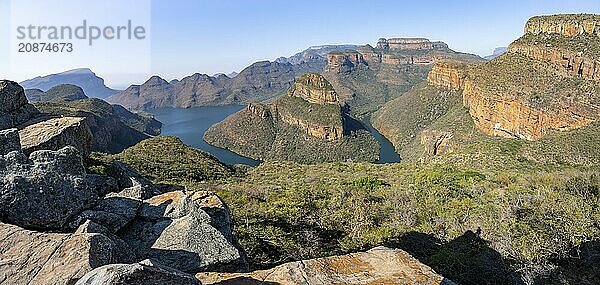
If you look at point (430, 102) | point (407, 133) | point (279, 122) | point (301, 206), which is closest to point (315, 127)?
point (279, 122)

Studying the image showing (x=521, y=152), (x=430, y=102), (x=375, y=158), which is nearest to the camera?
(x=521, y=152)

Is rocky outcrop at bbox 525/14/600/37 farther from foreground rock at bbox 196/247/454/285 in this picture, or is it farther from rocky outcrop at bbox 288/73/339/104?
foreground rock at bbox 196/247/454/285

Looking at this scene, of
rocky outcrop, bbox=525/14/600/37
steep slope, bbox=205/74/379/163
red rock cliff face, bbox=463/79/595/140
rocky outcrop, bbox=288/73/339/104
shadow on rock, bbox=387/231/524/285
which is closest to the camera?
shadow on rock, bbox=387/231/524/285

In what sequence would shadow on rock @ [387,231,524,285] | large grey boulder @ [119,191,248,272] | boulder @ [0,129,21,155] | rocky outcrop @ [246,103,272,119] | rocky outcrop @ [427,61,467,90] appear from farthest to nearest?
rocky outcrop @ [246,103,272,119], rocky outcrop @ [427,61,467,90], shadow on rock @ [387,231,524,285], boulder @ [0,129,21,155], large grey boulder @ [119,191,248,272]

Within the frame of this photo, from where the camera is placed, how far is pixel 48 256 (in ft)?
17.6

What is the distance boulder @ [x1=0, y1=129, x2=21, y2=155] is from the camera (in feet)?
31.2

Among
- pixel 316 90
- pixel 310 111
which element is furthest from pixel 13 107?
pixel 316 90

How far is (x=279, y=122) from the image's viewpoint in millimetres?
140125

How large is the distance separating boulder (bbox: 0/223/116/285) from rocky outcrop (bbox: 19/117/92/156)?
6.73 m

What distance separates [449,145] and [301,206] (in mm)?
73652

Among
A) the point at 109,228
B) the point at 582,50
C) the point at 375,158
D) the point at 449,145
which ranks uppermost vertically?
the point at 582,50

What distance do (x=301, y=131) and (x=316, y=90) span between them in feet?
53.6

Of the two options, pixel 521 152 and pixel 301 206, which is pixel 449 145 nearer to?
pixel 521 152

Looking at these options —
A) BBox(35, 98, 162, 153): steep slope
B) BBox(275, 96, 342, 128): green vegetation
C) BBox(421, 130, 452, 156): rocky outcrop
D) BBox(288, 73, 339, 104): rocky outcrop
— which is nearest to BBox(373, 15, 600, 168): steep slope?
BBox(421, 130, 452, 156): rocky outcrop
